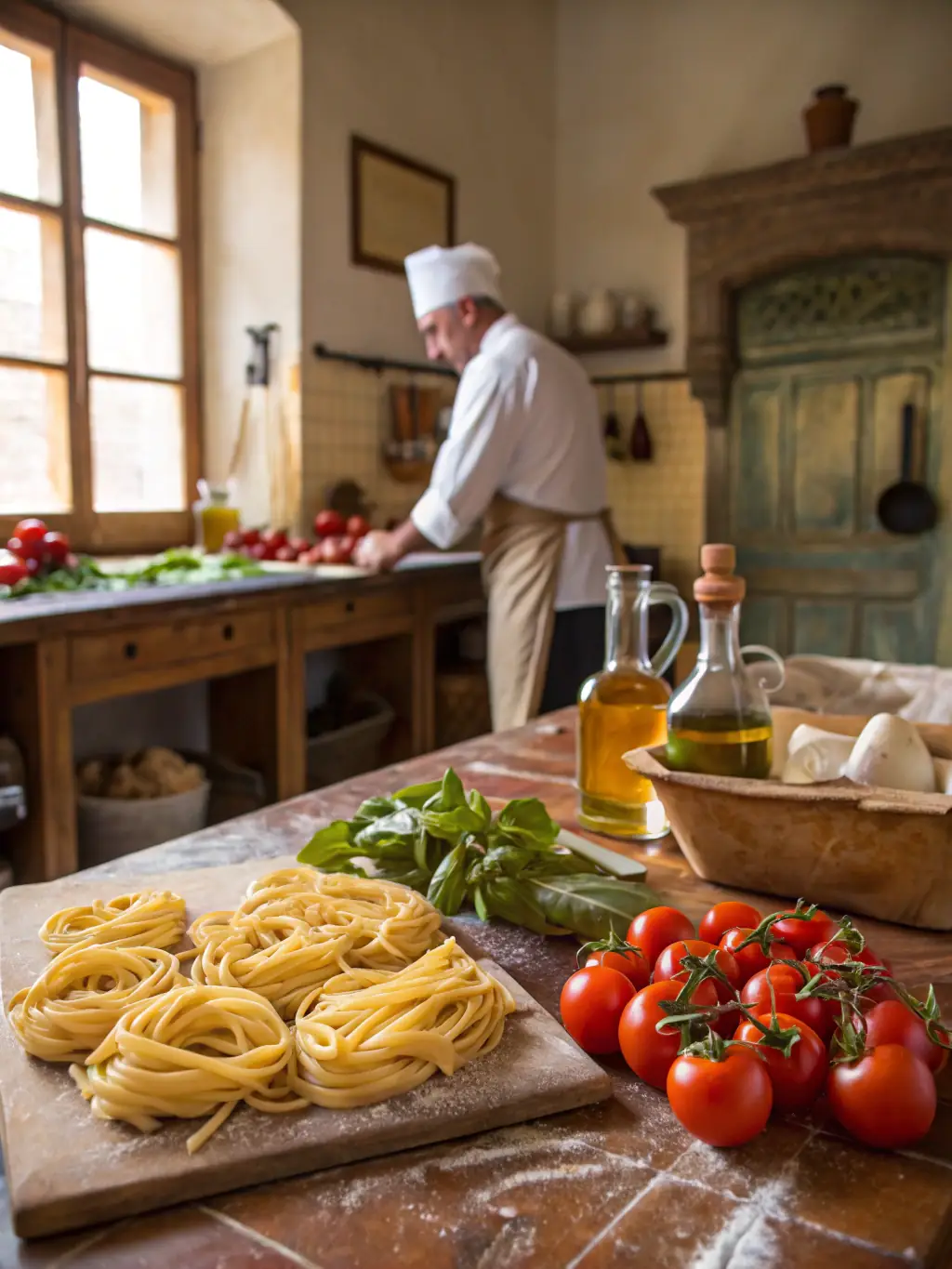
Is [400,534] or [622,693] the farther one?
[400,534]

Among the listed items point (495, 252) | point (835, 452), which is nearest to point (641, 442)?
point (835, 452)

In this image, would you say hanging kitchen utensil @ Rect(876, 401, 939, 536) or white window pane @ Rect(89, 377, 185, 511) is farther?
hanging kitchen utensil @ Rect(876, 401, 939, 536)

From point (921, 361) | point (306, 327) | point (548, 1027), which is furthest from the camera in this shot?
point (921, 361)

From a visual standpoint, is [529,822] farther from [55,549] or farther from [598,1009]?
[55,549]

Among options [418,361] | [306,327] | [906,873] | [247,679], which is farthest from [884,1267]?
[418,361]

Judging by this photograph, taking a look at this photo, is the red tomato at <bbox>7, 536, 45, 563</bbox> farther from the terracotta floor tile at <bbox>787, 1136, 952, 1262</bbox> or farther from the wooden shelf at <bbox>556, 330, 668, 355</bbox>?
the wooden shelf at <bbox>556, 330, 668, 355</bbox>

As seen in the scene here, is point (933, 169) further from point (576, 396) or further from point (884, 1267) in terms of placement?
point (884, 1267)

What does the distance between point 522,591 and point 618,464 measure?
2.06 metres

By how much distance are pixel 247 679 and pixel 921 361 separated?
9.60 feet

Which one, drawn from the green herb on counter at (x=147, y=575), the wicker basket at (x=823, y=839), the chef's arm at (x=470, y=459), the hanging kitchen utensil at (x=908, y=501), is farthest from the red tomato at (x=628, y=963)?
the hanging kitchen utensil at (x=908, y=501)

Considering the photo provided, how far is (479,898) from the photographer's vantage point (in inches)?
38.5

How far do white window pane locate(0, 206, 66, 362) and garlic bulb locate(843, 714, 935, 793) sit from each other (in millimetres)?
3178

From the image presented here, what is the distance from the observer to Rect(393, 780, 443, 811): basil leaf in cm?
109

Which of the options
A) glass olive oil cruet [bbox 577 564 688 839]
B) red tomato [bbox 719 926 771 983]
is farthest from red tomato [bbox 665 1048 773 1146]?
glass olive oil cruet [bbox 577 564 688 839]
